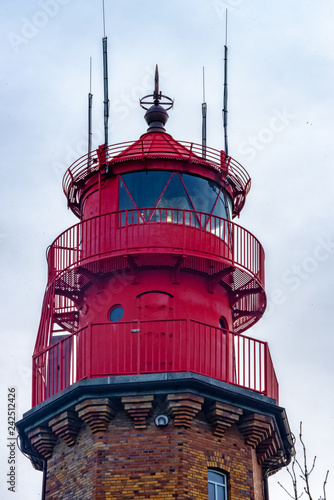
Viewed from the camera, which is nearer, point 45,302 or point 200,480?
point 200,480

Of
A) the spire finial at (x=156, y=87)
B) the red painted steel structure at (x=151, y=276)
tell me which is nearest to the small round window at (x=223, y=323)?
the red painted steel structure at (x=151, y=276)

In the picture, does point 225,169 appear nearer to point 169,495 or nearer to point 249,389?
point 249,389

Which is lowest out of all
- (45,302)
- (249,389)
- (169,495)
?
(169,495)

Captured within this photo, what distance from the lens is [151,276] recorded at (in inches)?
1215

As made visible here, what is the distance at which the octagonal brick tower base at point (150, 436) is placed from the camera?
2855 cm

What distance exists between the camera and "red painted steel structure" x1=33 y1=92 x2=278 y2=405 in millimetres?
29656

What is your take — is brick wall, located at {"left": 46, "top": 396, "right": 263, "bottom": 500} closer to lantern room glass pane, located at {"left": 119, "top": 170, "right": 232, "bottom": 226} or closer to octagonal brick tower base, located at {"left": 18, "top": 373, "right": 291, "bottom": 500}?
octagonal brick tower base, located at {"left": 18, "top": 373, "right": 291, "bottom": 500}

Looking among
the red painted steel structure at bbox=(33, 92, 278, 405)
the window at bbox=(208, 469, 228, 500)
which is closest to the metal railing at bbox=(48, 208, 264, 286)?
the red painted steel structure at bbox=(33, 92, 278, 405)

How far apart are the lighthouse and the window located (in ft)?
0.09

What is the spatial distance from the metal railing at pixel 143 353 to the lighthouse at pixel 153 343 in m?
0.03

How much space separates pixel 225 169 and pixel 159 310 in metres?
3.89

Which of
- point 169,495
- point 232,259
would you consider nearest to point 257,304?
point 232,259

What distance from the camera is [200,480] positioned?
2872 centimetres

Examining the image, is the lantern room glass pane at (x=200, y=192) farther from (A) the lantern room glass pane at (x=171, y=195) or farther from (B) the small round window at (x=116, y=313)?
(B) the small round window at (x=116, y=313)
